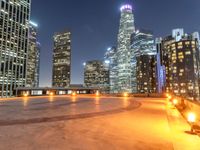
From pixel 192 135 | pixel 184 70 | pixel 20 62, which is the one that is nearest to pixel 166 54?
pixel 184 70

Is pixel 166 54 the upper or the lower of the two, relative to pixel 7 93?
upper

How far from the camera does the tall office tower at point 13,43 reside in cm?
14900

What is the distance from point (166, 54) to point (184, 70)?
2909cm

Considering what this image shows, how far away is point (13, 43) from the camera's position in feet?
514

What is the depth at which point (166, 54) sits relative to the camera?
7372 inches

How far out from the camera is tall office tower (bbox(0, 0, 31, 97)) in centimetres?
14900

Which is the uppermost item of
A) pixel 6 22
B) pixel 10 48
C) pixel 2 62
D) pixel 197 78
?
pixel 6 22

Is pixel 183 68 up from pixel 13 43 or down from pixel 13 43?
down

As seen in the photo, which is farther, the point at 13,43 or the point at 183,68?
the point at 183,68

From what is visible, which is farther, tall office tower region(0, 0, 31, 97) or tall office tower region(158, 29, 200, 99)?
tall office tower region(158, 29, 200, 99)

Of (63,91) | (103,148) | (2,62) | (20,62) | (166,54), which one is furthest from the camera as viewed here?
(166,54)

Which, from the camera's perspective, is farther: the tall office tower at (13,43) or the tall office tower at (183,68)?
the tall office tower at (183,68)

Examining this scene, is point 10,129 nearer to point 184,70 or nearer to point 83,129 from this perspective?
point 83,129

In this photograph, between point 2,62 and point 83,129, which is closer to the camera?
point 83,129
